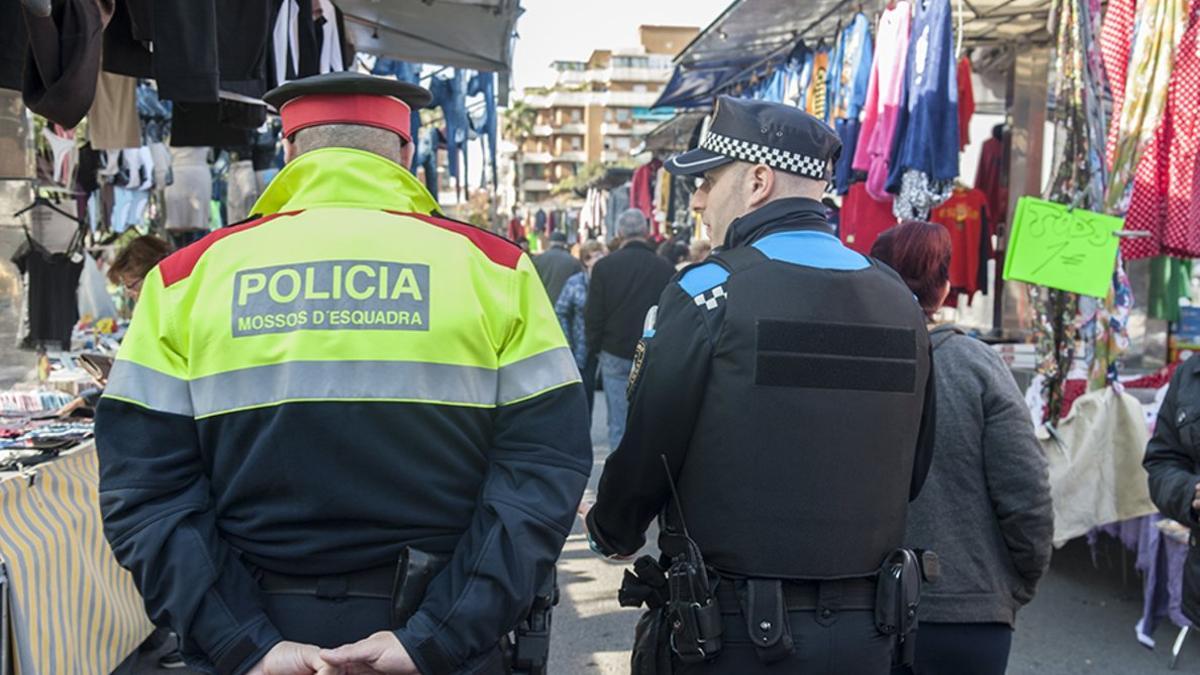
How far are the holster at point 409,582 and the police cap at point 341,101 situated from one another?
0.93 metres

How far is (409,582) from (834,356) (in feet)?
3.53

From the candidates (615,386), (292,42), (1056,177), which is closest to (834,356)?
(1056,177)

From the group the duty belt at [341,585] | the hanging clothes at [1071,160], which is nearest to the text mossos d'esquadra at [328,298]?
the duty belt at [341,585]

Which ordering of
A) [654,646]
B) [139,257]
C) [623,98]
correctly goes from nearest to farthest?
[654,646]
[139,257]
[623,98]

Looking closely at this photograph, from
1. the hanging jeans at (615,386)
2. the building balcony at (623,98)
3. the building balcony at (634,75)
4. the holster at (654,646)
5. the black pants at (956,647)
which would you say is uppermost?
the building balcony at (634,75)

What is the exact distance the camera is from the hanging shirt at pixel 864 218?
288 inches

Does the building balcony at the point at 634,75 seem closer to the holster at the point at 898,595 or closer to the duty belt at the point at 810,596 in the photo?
the holster at the point at 898,595

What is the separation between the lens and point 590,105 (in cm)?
9612

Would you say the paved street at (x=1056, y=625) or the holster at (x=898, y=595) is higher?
the holster at (x=898, y=595)

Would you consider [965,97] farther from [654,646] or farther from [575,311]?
[654,646]

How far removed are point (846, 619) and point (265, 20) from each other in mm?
3798

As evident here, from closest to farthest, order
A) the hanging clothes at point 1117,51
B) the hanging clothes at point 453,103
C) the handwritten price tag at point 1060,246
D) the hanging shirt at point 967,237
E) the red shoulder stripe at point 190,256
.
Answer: the red shoulder stripe at point 190,256, the handwritten price tag at point 1060,246, the hanging clothes at point 1117,51, the hanging shirt at point 967,237, the hanging clothes at point 453,103

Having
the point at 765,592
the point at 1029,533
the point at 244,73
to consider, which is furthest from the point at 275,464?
the point at 244,73

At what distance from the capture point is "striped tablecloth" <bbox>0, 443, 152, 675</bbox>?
351cm
